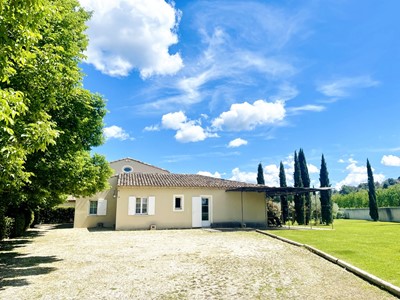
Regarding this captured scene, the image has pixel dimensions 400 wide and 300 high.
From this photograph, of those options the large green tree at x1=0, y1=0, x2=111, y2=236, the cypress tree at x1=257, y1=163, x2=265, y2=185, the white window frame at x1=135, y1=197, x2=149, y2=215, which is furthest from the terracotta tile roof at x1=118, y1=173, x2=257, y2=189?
the cypress tree at x1=257, y1=163, x2=265, y2=185

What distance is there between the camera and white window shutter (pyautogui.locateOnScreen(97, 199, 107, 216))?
23578mm

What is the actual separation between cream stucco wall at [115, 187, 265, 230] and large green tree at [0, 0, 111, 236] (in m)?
8.43

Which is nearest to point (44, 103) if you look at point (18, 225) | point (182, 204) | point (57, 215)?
point (18, 225)

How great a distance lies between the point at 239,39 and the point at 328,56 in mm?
4238

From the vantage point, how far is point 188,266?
8188mm

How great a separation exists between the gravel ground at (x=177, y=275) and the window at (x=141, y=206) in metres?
10.2

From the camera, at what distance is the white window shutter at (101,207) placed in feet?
77.4

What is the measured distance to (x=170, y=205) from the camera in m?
21.8

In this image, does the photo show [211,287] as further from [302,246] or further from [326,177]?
[326,177]

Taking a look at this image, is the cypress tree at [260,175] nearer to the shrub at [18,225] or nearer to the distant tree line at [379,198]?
the distant tree line at [379,198]

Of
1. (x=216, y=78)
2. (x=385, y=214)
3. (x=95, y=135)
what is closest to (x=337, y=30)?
(x=216, y=78)

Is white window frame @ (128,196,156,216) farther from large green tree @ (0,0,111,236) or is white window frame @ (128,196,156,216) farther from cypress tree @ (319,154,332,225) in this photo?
cypress tree @ (319,154,332,225)

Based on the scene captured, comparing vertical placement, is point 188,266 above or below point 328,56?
below

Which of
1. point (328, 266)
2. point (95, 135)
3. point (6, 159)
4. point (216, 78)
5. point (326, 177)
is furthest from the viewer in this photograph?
point (326, 177)
